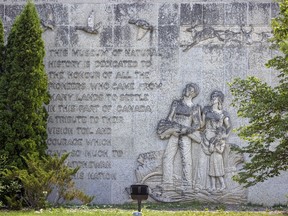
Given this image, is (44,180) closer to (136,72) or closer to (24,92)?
(24,92)

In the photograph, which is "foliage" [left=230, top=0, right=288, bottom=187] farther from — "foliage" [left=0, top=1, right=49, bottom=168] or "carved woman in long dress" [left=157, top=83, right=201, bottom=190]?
"foliage" [left=0, top=1, right=49, bottom=168]

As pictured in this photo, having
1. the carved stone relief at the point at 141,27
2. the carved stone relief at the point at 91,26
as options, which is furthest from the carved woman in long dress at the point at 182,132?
the carved stone relief at the point at 91,26

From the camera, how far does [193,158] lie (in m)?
16.1

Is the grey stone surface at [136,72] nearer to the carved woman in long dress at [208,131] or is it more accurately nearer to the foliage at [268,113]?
the carved woman in long dress at [208,131]

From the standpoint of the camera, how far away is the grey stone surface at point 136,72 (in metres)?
16.2

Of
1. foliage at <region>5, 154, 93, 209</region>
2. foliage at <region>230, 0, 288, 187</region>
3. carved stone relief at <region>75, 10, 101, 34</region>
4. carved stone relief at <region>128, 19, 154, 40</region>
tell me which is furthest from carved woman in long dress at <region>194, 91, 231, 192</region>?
foliage at <region>230, 0, 288, 187</region>

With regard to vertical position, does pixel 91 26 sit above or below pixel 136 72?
above

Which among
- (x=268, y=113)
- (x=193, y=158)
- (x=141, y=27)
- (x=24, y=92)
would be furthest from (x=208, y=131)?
(x=268, y=113)

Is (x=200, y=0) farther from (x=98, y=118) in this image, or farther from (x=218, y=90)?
(x=98, y=118)

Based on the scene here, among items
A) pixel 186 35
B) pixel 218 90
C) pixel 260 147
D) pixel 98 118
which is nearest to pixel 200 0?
pixel 186 35

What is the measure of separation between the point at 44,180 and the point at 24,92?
217 cm

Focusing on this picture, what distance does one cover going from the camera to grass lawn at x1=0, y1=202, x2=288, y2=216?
44.1 feet

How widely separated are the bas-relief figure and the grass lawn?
0.30 meters

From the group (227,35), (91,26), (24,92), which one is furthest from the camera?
(91,26)
